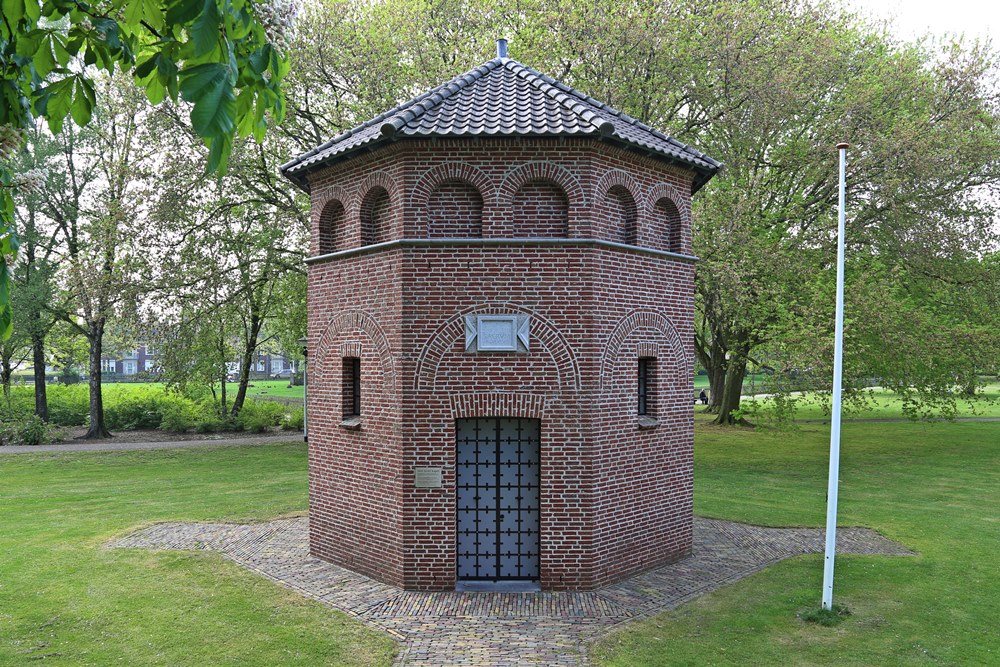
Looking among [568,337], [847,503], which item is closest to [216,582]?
[568,337]

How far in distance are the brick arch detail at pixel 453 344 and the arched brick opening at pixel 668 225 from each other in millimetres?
3090

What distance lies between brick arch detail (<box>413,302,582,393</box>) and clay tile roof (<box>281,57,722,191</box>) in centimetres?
278

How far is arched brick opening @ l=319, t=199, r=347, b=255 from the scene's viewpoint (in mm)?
11906

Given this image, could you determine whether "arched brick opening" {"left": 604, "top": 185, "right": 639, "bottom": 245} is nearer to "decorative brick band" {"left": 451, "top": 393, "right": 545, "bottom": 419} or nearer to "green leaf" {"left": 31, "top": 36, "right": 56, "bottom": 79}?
"decorative brick band" {"left": 451, "top": 393, "right": 545, "bottom": 419}

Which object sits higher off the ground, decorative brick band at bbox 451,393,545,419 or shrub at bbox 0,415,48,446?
decorative brick band at bbox 451,393,545,419

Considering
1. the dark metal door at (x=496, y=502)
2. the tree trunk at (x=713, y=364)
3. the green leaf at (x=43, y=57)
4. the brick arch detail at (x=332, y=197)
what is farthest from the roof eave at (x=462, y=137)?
the tree trunk at (x=713, y=364)

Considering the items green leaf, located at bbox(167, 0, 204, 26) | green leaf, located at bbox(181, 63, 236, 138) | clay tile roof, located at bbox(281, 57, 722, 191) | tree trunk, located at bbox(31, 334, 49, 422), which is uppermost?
clay tile roof, located at bbox(281, 57, 722, 191)

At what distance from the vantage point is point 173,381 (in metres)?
23.7

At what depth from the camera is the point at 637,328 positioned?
11.1 m

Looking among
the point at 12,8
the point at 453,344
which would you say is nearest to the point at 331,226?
the point at 453,344

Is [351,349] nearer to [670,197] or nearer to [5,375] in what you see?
[670,197]

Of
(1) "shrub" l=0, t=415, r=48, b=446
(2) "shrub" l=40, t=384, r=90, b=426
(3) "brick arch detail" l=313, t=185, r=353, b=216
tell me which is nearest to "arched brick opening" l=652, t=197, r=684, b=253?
(3) "brick arch detail" l=313, t=185, r=353, b=216

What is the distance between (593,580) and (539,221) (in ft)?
18.4

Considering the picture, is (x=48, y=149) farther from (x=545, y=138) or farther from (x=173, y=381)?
(x=545, y=138)
